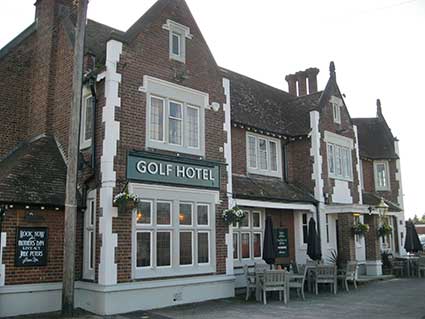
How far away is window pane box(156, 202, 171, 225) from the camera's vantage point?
13.0 meters

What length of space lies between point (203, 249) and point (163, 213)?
1910 mm

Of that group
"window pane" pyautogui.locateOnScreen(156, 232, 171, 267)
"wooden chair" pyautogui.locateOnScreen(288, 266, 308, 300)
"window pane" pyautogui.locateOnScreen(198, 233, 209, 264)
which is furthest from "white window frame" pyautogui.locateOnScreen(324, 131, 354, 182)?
"window pane" pyautogui.locateOnScreen(156, 232, 171, 267)

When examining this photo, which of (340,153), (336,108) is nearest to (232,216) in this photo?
(340,153)

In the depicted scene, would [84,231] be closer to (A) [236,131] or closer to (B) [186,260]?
(B) [186,260]

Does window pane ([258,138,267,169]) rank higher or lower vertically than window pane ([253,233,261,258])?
higher

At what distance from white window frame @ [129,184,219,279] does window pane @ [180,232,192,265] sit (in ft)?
0.34

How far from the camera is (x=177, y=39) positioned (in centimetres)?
1455

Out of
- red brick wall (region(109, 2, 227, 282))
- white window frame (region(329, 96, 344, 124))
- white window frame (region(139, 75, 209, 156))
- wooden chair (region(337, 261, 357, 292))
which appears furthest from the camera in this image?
white window frame (region(329, 96, 344, 124))

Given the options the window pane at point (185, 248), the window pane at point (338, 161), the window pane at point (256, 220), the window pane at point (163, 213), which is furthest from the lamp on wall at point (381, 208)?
the window pane at point (163, 213)

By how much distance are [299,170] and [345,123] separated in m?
4.19

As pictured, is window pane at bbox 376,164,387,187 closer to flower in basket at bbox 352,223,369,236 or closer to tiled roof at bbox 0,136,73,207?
flower in basket at bbox 352,223,369,236

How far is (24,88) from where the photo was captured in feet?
52.0

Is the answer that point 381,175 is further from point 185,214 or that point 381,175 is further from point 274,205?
point 185,214

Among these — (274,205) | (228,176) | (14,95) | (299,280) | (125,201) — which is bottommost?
(299,280)
